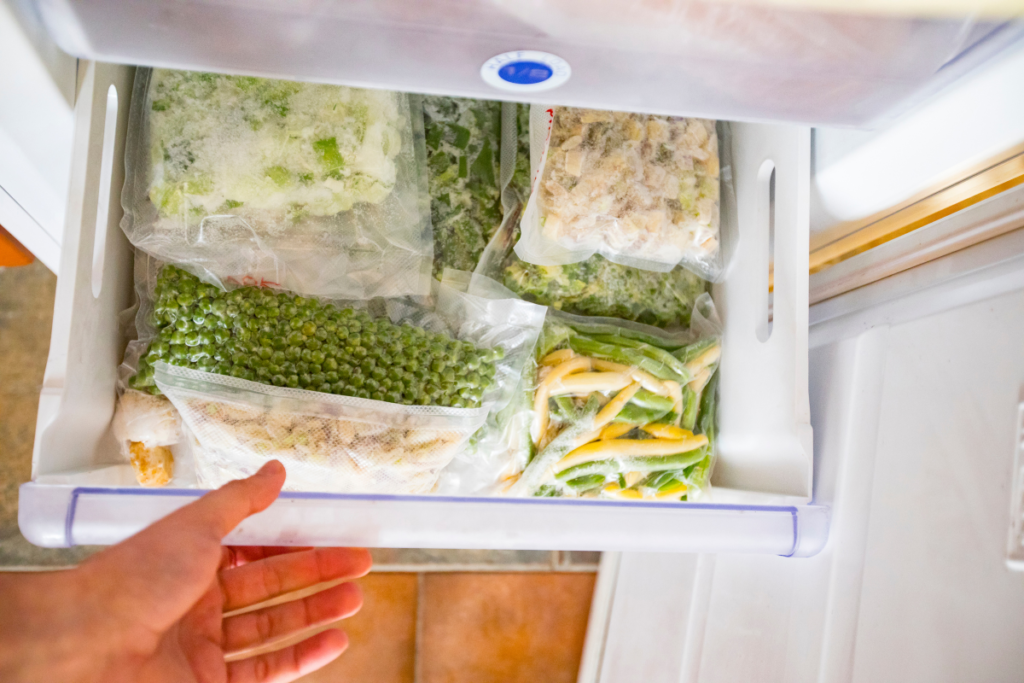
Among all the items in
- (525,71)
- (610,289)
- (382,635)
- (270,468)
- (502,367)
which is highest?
(525,71)

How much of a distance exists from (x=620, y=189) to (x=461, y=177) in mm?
228

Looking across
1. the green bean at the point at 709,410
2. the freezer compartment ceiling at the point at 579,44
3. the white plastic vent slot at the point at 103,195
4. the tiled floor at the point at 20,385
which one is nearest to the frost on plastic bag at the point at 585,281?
the green bean at the point at 709,410

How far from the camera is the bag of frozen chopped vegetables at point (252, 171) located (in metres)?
0.75

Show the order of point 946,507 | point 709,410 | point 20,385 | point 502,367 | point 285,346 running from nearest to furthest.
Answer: point 946,507 < point 285,346 < point 502,367 < point 709,410 < point 20,385

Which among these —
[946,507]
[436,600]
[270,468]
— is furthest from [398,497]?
[436,600]

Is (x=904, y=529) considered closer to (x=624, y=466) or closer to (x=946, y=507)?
(x=946, y=507)

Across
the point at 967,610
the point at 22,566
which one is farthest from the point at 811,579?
the point at 22,566

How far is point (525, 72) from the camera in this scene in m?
0.53

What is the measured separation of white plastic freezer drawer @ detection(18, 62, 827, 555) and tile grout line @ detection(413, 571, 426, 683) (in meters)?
0.76

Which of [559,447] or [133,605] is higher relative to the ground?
[559,447]

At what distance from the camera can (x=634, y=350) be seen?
0.89 metres

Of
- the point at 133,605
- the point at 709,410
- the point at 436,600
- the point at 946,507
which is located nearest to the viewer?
the point at 133,605

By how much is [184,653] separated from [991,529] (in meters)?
0.77

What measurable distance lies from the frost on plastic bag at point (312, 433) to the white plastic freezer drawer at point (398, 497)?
0.09m
